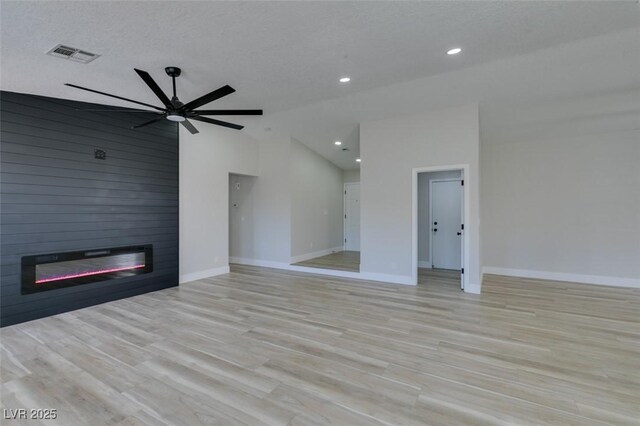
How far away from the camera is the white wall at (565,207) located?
5.31 meters

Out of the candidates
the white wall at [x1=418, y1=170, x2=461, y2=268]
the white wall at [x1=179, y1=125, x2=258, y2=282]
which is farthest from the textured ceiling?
the white wall at [x1=418, y1=170, x2=461, y2=268]

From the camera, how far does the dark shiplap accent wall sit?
3.53 metres

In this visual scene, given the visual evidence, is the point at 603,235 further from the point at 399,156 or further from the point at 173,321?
the point at 173,321

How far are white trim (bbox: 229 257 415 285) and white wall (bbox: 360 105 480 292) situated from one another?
58 mm

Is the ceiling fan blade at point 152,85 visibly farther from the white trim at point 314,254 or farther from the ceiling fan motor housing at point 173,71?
the white trim at point 314,254

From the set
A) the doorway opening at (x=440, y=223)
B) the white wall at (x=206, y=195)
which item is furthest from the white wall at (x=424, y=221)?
the white wall at (x=206, y=195)

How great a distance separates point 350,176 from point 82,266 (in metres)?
7.21

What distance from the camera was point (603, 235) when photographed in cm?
547

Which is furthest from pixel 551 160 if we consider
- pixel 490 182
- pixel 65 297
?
pixel 65 297

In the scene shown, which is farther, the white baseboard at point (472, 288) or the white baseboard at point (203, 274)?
the white baseboard at point (203, 274)

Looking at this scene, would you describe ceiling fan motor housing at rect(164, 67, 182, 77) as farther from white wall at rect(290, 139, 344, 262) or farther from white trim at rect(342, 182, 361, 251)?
white trim at rect(342, 182, 361, 251)

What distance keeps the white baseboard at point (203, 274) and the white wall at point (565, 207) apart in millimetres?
6044

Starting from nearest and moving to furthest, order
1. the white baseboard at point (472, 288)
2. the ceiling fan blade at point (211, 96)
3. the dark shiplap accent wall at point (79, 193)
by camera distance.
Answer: the ceiling fan blade at point (211, 96)
the dark shiplap accent wall at point (79, 193)
the white baseboard at point (472, 288)

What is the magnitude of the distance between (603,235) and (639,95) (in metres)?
2.62
